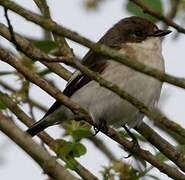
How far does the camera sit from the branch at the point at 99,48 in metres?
2.77

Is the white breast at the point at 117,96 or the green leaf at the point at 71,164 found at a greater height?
the green leaf at the point at 71,164

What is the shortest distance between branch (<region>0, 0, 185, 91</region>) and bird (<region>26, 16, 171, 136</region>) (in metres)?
1.74

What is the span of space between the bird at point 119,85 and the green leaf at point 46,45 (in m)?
0.32

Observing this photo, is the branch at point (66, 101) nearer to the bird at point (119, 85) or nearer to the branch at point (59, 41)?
the branch at point (59, 41)

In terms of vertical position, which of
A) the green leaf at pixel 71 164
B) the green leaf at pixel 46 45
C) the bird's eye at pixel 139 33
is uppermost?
the green leaf at pixel 46 45

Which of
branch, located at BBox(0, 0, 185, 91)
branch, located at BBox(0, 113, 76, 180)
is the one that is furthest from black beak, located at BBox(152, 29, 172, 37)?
branch, located at BBox(0, 0, 185, 91)

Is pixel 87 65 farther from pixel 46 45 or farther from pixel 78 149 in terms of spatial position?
pixel 78 149

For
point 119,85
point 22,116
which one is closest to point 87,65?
point 119,85

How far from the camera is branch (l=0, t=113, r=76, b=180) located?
352 centimetres

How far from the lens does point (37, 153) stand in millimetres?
3537

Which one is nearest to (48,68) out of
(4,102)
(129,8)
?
(4,102)

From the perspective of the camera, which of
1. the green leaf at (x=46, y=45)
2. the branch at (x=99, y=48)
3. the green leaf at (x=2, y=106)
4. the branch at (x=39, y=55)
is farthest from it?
the green leaf at (x=46, y=45)

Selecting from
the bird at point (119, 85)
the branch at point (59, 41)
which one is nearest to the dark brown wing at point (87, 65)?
the bird at point (119, 85)

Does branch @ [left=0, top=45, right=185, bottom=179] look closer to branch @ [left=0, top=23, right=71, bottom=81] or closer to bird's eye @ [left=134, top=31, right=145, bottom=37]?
branch @ [left=0, top=23, right=71, bottom=81]
